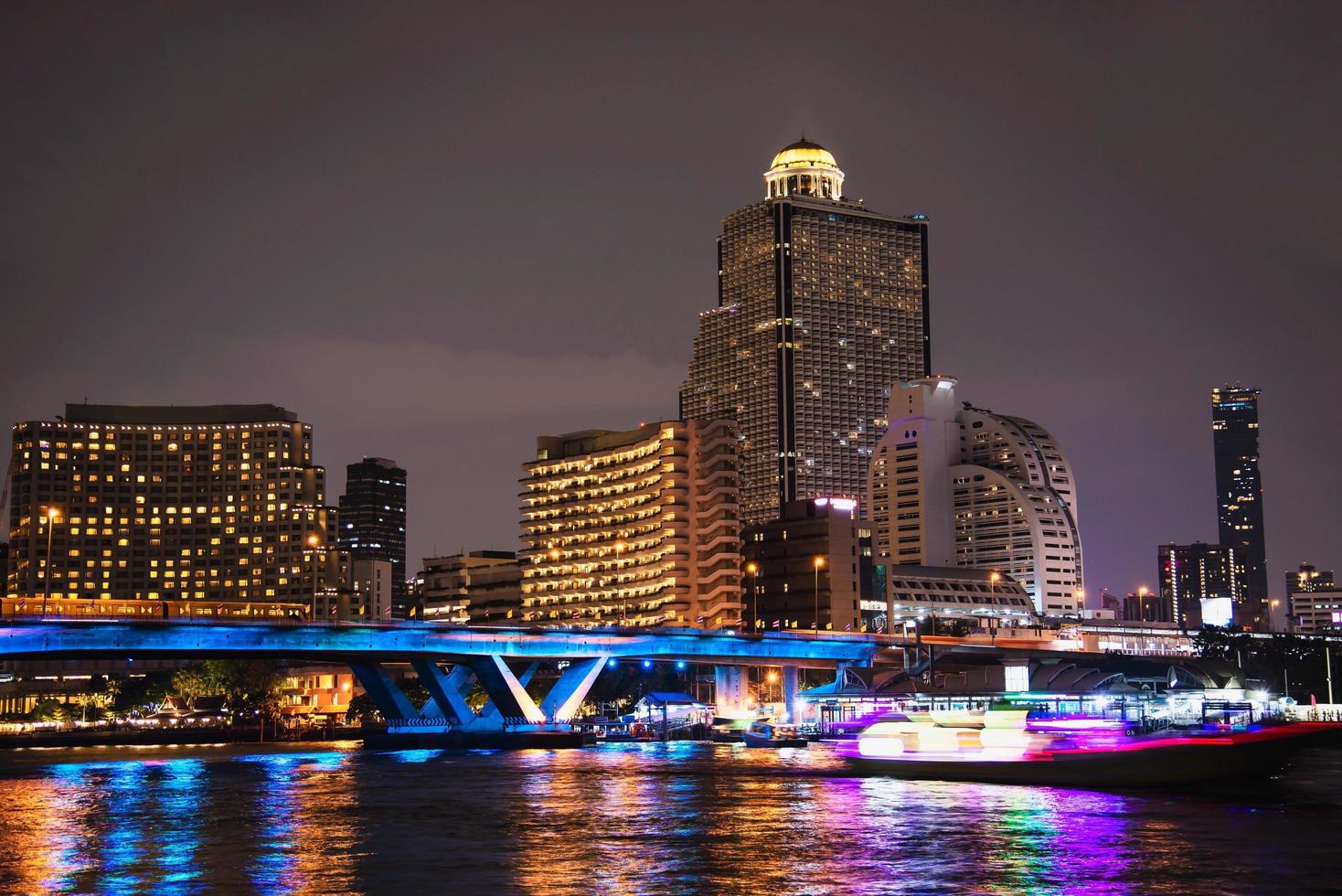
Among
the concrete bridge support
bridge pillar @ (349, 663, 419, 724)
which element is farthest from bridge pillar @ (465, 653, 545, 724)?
bridge pillar @ (349, 663, 419, 724)

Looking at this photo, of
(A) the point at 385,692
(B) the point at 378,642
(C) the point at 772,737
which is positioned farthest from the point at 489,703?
(C) the point at 772,737

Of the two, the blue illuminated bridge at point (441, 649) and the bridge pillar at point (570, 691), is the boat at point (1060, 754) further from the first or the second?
the bridge pillar at point (570, 691)

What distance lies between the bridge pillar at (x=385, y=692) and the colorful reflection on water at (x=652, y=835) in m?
62.0

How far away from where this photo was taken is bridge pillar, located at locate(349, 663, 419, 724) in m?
172

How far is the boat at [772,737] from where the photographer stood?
156125 mm

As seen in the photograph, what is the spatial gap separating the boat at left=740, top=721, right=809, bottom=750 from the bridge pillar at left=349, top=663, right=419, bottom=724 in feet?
128

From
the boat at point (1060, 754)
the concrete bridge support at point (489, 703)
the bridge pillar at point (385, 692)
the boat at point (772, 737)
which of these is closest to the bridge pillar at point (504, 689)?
the concrete bridge support at point (489, 703)

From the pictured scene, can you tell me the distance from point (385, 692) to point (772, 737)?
4500 cm

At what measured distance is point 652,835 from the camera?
65062mm

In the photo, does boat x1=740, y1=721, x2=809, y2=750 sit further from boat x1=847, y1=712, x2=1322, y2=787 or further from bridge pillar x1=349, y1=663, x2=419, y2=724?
boat x1=847, y1=712, x2=1322, y2=787

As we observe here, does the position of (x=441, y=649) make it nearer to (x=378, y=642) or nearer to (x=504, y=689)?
(x=378, y=642)

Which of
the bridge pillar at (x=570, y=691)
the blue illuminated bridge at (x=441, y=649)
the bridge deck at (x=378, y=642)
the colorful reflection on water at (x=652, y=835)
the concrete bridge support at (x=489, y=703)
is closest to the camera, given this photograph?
the colorful reflection on water at (x=652, y=835)

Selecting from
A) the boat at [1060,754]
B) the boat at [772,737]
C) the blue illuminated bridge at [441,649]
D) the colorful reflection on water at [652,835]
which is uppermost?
the blue illuminated bridge at [441,649]

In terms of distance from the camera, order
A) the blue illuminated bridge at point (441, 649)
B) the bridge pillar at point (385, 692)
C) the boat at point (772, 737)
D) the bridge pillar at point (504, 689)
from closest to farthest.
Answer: the blue illuminated bridge at point (441, 649) → the boat at point (772, 737) → the bridge pillar at point (504, 689) → the bridge pillar at point (385, 692)
